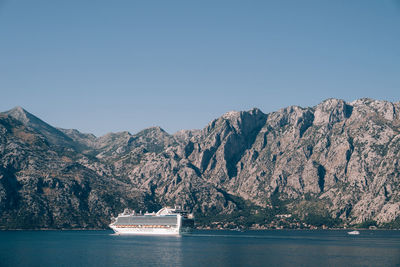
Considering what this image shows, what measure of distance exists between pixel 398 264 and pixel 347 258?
74.6 feet

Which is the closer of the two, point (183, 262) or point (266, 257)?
point (183, 262)

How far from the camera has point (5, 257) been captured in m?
150

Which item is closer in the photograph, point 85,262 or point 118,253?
point 85,262

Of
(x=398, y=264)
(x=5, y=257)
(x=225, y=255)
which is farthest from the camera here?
(x=225, y=255)

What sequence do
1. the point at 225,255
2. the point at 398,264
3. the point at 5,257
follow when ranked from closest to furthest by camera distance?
1. the point at 398,264
2. the point at 5,257
3. the point at 225,255

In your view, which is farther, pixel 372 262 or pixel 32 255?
pixel 32 255

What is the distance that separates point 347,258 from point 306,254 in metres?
17.1

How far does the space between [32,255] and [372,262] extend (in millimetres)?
110517

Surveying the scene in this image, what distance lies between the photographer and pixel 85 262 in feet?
463

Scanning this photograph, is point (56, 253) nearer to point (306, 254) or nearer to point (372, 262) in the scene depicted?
point (306, 254)

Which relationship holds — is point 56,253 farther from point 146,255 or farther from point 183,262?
point 183,262

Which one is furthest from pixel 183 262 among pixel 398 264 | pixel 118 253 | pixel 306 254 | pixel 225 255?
pixel 398 264

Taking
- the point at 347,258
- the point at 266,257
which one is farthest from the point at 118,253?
the point at 347,258

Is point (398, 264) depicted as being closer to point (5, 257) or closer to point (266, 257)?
point (266, 257)
